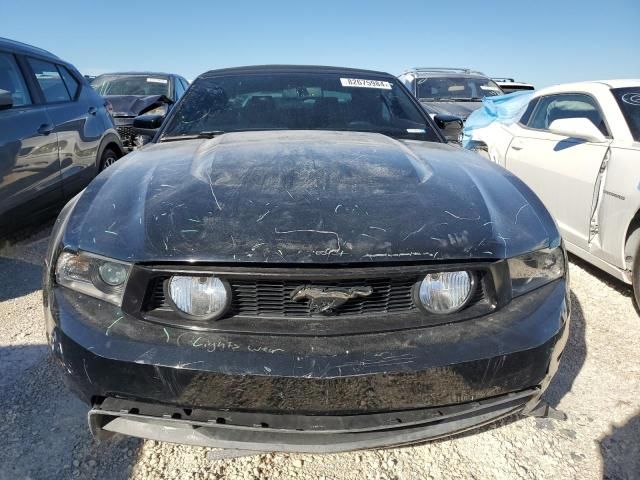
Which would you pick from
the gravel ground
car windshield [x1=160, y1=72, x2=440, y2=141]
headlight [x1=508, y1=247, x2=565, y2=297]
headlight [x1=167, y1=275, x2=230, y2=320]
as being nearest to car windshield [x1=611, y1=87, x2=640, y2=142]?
car windshield [x1=160, y1=72, x2=440, y2=141]

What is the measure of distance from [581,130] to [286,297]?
2.81 m

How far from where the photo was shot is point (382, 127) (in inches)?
110

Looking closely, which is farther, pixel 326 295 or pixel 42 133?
pixel 42 133

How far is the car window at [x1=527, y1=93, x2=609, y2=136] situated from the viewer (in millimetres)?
3631

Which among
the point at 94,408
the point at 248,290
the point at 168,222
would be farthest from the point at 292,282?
the point at 94,408

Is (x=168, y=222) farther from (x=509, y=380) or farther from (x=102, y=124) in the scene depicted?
(x=102, y=124)

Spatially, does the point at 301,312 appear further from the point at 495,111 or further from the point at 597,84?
the point at 495,111

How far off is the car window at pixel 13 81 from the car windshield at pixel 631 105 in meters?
4.47

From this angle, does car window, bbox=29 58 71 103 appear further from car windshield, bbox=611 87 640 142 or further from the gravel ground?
car windshield, bbox=611 87 640 142

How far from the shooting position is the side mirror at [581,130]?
326 centimetres

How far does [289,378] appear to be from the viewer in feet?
4.42

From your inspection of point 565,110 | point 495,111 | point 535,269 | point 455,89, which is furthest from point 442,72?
point 535,269

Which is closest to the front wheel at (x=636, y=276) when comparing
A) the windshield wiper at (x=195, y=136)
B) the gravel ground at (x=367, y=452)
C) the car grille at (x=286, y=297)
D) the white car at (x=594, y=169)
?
the white car at (x=594, y=169)

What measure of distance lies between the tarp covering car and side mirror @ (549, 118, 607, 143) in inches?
78.9
